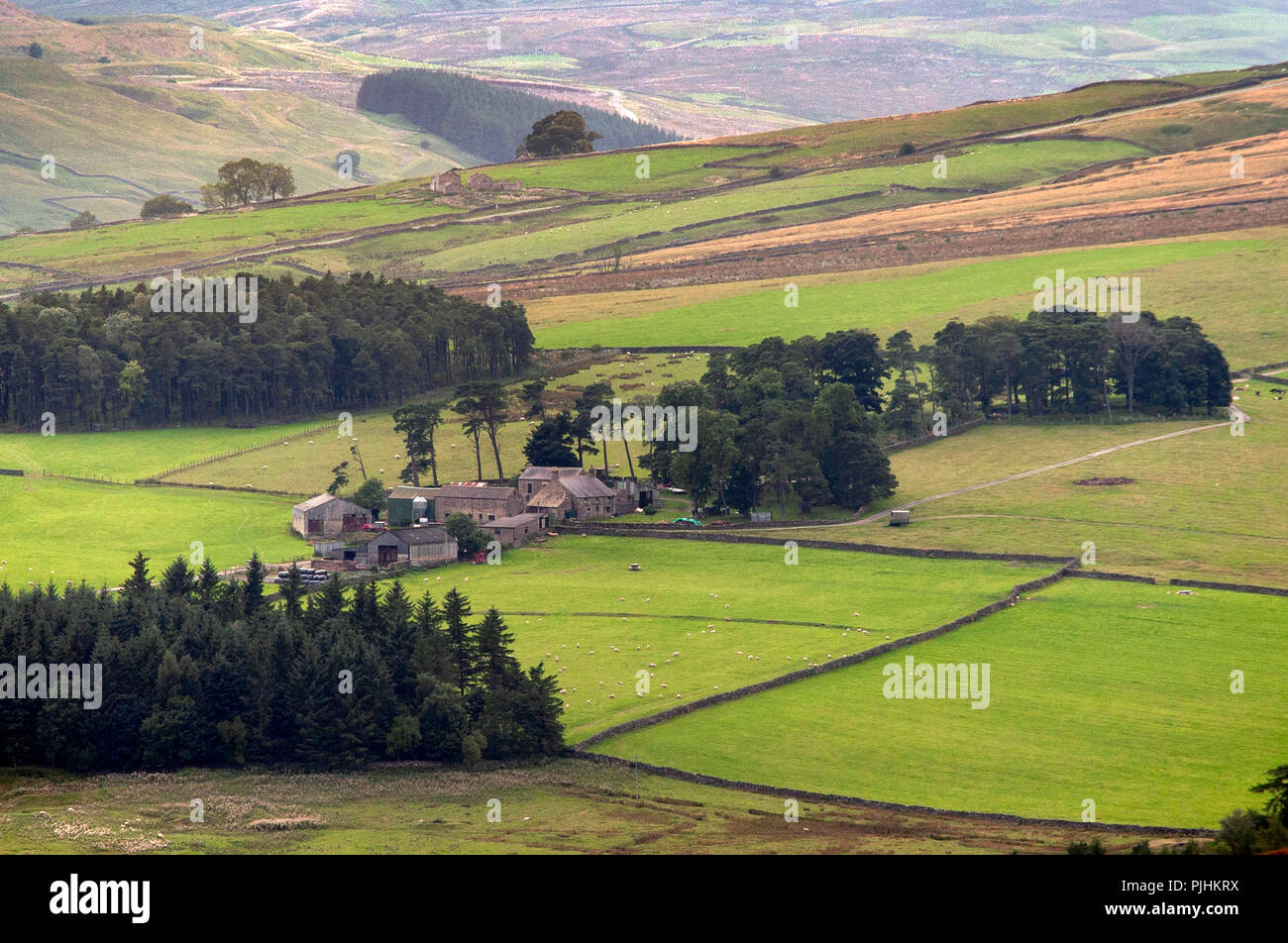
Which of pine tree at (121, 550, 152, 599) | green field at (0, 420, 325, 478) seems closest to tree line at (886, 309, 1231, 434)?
green field at (0, 420, 325, 478)

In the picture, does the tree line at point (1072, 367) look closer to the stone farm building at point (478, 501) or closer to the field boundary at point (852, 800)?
the stone farm building at point (478, 501)

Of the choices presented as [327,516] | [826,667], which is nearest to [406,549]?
[327,516]

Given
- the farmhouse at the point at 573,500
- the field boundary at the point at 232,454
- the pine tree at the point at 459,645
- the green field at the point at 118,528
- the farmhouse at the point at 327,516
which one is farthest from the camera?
the field boundary at the point at 232,454

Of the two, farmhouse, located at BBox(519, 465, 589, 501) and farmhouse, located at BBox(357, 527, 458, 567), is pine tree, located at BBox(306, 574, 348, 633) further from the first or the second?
farmhouse, located at BBox(519, 465, 589, 501)

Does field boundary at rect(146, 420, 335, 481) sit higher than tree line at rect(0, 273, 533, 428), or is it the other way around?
tree line at rect(0, 273, 533, 428)

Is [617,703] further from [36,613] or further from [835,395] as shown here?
[835,395]

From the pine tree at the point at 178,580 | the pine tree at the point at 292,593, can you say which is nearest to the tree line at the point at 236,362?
the pine tree at the point at 292,593

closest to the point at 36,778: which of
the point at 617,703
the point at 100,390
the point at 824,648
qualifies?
the point at 617,703
